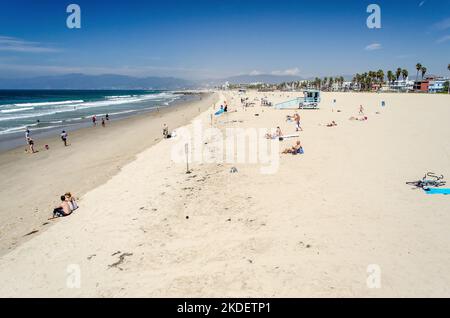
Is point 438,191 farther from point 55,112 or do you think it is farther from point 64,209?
point 55,112

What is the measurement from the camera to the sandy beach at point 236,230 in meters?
5.86

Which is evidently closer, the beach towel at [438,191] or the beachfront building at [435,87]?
the beach towel at [438,191]

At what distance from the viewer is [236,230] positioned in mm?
7840

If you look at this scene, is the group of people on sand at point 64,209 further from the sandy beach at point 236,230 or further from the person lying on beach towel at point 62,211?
the sandy beach at point 236,230

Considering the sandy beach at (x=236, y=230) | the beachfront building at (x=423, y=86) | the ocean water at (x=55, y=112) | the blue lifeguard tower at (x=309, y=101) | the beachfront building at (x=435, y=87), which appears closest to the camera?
the sandy beach at (x=236, y=230)

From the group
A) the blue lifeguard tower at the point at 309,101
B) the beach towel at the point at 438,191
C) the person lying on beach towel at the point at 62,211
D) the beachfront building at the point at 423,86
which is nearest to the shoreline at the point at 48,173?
the person lying on beach towel at the point at 62,211

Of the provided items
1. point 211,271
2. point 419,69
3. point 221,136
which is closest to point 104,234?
point 211,271

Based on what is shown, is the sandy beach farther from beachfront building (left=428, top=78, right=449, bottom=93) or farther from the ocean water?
beachfront building (left=428, top=78, right=449, bottom=93)

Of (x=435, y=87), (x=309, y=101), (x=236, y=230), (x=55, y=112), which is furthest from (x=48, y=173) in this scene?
(x=435, y=87)

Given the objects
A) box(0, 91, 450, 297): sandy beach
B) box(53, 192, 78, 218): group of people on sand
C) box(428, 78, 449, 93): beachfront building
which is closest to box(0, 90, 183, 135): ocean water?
box(0, 91, 450, 297): sandy beach

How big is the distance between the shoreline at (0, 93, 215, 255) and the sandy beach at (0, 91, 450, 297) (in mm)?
91

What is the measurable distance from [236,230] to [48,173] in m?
11.9

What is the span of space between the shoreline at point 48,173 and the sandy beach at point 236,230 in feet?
0.30

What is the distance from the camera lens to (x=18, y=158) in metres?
18.5
